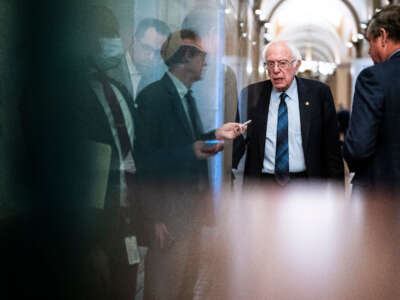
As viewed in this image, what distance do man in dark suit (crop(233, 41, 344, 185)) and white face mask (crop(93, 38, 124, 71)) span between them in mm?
190

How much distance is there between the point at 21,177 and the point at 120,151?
13 centimetres

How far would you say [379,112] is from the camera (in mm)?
999

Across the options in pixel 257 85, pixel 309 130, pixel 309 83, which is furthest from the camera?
pixel 309 83

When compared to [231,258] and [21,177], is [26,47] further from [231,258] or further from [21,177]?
[231,258]

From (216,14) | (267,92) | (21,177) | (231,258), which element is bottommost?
(231,258)

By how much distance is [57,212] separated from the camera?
0.65m

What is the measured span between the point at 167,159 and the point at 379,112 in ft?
1.76

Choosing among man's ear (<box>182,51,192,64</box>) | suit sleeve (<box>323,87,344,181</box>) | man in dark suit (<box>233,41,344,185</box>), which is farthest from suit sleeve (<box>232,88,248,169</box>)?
suit sleeve (<box>323,87,344,181</box>)

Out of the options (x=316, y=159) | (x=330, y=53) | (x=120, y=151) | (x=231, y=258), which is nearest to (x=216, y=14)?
(x=120, y=151)

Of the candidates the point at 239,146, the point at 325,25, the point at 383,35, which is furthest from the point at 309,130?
the point at 325,25

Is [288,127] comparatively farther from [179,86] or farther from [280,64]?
[179,86]

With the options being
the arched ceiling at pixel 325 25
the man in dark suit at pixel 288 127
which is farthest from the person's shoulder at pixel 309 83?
the arched ceiling at pixel 325 25

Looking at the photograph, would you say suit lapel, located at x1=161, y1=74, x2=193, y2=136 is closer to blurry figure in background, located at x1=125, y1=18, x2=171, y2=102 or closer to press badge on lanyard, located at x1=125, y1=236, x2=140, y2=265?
blurry figure in background, located at x1=125, y1=18, x2=171, y2=102

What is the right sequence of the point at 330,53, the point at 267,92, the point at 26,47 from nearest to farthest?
the point at 26,47 → the point at 267,92 → the point at 330,53
